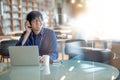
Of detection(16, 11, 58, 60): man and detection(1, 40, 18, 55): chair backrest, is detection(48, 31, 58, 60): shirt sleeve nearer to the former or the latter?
detection(16, 11, 58, 60): man

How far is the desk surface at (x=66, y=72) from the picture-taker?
5.82 feet

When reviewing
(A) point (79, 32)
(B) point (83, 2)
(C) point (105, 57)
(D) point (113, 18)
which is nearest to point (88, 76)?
(C) point (105, 57)

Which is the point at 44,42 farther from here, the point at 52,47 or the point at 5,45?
the point at 5,45

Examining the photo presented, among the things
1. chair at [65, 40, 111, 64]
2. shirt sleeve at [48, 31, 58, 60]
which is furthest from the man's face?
chair at [65, 40, 111, 64]

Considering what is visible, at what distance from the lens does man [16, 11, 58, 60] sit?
8.70 ft

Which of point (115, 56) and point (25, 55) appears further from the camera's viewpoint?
point (115, 56)

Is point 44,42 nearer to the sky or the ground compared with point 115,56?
nearer to the sky

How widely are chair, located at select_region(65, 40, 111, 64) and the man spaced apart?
0.80 metres

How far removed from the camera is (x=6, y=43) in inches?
162

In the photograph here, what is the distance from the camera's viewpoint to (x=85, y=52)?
11.1ft

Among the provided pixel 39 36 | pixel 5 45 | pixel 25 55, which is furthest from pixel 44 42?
pixel 5 45

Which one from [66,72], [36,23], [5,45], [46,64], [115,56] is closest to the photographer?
[66,72]

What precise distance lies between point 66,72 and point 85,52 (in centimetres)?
148

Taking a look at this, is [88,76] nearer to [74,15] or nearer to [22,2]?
[74,15]
